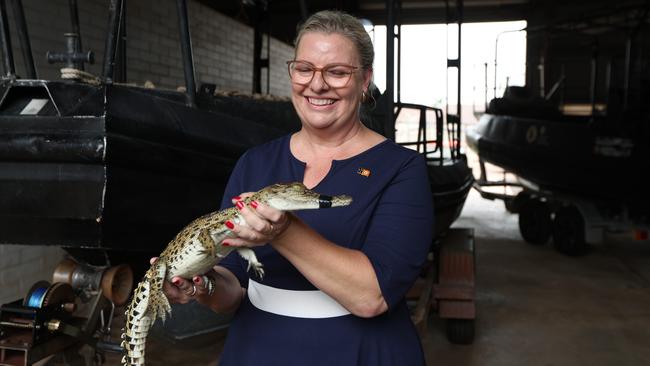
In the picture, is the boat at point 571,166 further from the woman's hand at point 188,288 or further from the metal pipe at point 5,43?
the woman's hand at point 188,288

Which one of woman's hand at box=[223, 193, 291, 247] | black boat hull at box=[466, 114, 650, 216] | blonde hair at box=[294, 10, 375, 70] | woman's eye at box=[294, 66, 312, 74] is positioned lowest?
black boat hull at box=[466, 114, 650, 216]

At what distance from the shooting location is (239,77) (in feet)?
24.6

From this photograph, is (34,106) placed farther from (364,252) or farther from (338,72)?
(364,252)

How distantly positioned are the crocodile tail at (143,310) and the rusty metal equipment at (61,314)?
91 cm

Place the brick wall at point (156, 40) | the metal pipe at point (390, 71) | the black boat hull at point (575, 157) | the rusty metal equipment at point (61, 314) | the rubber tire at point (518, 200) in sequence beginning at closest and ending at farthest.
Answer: the rusty metal equipment at point (61, 314), the metal pipe at point (390, 71), the brick wall at point (156, 40), the black boat hull at point (575, 157), the rubber tire at point (518, 200)

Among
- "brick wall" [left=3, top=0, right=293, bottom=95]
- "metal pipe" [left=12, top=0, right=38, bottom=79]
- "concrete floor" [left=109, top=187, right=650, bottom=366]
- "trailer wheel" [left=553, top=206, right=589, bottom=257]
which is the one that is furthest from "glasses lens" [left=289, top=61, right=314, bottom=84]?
"trailer wheel" [left=553, top=206, right=589, bottom=257]

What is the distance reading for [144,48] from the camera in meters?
5.39

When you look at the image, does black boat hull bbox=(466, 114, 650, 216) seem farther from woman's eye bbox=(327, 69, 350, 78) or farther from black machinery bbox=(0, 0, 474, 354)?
woman's eye bbox=(327, 69, 350, 78)

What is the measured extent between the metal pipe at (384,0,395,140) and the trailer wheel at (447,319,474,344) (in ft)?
4.47

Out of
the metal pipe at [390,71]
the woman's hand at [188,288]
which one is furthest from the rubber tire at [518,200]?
the woman's hand at [188,288]

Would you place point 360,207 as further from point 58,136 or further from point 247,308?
point 58,136

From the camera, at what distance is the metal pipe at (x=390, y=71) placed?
2844mm

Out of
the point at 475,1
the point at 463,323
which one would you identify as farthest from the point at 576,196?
the point at 475,1

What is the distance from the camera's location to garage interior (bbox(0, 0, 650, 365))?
178 centimetres
